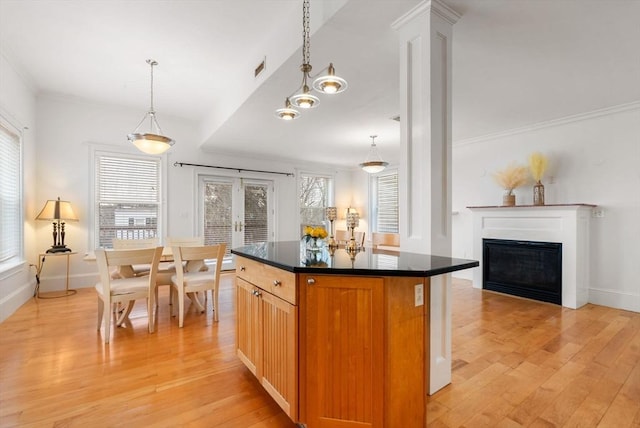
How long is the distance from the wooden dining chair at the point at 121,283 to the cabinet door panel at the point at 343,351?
218cm

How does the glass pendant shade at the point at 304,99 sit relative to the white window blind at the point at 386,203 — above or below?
above

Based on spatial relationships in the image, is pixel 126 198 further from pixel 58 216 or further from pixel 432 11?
pixel 432 11

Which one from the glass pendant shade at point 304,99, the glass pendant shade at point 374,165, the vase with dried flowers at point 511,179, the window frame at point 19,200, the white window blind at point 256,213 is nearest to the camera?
the glass pendant shade at point 304,99

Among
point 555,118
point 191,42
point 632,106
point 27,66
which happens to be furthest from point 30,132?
point 632,106

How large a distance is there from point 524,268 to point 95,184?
679 cm

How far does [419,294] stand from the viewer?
5.18ft

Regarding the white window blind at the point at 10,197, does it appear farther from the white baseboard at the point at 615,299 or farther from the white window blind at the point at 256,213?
the white baseboard at the point at 615,299

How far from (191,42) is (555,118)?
483 cm

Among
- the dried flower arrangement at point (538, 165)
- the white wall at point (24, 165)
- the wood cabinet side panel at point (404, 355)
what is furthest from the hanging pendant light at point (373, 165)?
the white wall at point (24, 165)

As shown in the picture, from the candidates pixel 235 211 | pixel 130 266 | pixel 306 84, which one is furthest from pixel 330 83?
pixel 235 211

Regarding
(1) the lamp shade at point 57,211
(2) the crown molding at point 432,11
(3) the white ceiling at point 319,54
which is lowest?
(1) the lamp shade at point 57,211

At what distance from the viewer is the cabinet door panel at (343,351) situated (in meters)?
1.45

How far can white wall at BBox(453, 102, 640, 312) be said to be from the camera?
3793 mm

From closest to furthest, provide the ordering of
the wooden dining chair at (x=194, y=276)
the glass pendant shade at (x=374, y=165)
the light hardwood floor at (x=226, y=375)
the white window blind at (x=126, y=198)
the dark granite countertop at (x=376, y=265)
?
the dark granite countertop at (x=376, y=265), the light hardwood floor at (x=226, y=375), the wooden dining chair at (x=194, y=276), the white window blind at (x=126, y=198), the glass pendant shade at (x=374, y=165)
